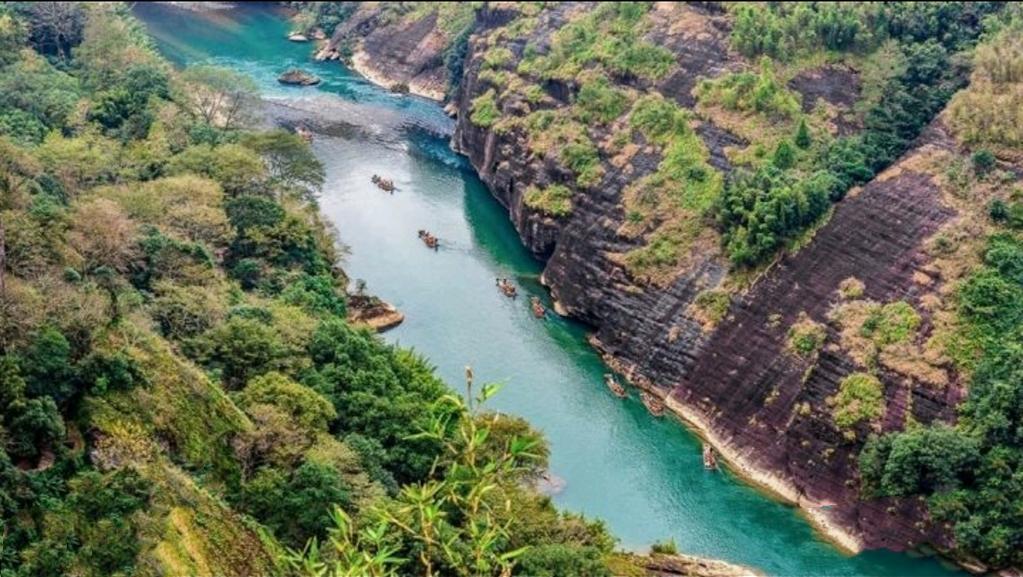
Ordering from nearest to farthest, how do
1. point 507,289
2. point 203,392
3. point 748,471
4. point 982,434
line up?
point 203,392, point 982,434, point 748,471, point 507,289

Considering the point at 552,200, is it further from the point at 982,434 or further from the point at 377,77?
the point at 377,77

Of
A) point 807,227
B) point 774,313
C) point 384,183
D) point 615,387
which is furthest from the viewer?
point 384,183

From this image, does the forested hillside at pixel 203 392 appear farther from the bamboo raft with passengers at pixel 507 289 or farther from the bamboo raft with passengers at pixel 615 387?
the bamboo raft with passengers at pixel 615 387

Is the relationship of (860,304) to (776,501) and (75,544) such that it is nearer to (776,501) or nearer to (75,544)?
(776,501)

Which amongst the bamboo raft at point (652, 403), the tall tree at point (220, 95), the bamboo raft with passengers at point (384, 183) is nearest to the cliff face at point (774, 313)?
the bamboo raft at point (652, 403)

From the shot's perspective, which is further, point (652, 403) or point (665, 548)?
point (652, 403)

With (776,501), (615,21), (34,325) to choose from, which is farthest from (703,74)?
(34,325)

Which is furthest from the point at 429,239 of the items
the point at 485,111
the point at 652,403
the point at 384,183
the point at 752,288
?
the point at 752,288
